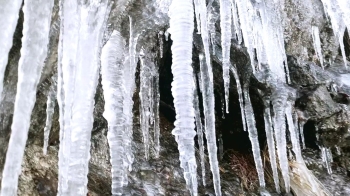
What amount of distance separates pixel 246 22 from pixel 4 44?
206cm

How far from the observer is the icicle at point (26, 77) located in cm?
157

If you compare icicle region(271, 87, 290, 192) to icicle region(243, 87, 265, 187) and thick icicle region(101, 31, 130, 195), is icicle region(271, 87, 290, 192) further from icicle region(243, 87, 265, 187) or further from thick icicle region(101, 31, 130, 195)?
thick icicle region(101, 31, 130, 195)

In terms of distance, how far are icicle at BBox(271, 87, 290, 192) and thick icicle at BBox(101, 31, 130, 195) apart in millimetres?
1122

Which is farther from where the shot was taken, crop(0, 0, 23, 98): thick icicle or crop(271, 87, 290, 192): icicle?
crop(271, 87, 290, 192): icicle

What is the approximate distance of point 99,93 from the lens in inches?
123

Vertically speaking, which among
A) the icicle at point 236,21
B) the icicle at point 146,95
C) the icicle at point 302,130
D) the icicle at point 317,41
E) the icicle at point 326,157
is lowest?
the icicle at point 326,157

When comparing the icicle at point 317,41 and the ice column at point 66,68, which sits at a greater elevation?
the icicle at point 317,41

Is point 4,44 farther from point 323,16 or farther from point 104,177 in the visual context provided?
point 323,16

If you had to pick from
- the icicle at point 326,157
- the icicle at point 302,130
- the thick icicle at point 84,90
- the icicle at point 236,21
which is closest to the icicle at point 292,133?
the icicle at point 302,130

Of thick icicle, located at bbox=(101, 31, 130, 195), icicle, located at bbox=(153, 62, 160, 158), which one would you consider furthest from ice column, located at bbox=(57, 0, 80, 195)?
icicle, located at bbox=(153, 62, 160, 158)

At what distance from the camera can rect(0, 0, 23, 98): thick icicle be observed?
164 cm

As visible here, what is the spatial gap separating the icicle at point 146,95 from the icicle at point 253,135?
73 cm

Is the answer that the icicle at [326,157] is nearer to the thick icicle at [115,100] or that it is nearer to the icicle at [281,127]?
the icicle at [281,127]

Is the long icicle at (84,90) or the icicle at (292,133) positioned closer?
the long icicle at (84,90)
